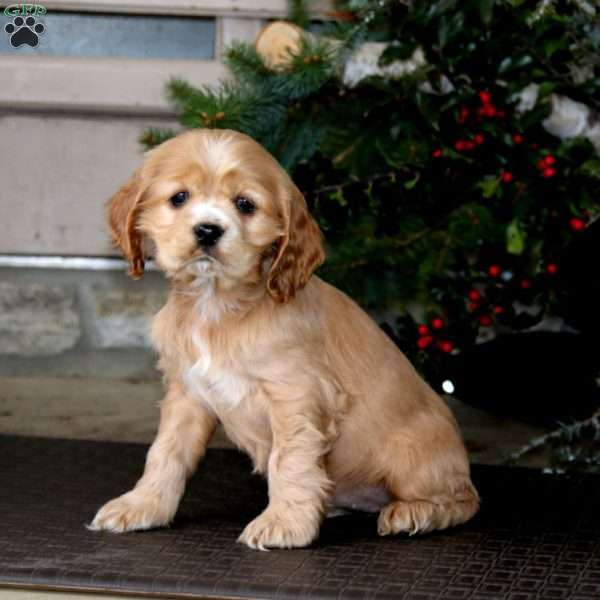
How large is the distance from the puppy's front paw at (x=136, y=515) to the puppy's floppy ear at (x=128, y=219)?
61 cm

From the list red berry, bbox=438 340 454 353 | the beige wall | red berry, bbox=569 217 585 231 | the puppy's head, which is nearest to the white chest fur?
the puppy's head

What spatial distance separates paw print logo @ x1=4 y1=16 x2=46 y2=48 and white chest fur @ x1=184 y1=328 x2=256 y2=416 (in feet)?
9.15

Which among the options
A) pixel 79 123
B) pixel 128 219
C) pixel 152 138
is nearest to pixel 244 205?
pixel 128 219

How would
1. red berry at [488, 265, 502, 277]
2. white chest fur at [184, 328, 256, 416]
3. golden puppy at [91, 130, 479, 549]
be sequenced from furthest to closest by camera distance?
1. red berry at [488, 265, 502, 277]
2. white chest fur at [184, 328, 256, 416]
3. golden puppy at [91, 130, 479, 549]

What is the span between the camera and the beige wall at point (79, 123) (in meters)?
5.62

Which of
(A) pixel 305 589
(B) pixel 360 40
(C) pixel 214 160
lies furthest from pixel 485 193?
(A) pixel 305 589

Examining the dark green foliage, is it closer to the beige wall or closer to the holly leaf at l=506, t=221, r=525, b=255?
the holly leaf at l=506, t=221, r=525, b=255

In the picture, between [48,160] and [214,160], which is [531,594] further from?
[48,160]

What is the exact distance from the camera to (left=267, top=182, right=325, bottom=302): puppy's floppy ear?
10.5ft

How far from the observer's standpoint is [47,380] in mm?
5773

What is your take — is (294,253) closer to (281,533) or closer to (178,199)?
(178,199)

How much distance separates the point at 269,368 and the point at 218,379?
0.13 metres

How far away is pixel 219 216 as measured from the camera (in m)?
3.01

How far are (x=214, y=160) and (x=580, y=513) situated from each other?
5.01 ft
